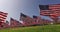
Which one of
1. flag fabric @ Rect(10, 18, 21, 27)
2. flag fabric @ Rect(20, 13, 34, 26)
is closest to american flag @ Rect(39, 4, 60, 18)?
flag fabric @ Rect(20, 13, 34, 26)

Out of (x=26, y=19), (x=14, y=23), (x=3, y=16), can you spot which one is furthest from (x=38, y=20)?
(x=3, y=16)

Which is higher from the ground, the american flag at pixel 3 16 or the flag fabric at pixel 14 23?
the american flag at pixel 3 16

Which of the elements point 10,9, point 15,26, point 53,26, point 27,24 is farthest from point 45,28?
point 10,9

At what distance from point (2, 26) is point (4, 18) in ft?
0.50

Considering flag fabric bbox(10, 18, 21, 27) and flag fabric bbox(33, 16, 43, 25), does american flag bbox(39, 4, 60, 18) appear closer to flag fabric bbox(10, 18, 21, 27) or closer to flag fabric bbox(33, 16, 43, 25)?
flag fabric bbox(33, 16, 43, 25)

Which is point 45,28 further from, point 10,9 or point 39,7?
point 10,9

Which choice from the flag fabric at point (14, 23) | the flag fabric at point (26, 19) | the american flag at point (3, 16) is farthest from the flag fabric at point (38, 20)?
the american flag at point (3, 16)

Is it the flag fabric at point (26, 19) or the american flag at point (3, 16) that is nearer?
the flag fabric at point (26, 19)

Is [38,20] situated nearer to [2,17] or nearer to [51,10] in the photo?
[51,10]

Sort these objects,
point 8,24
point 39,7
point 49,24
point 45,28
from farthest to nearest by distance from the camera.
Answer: point 8,24 → point 39,7 → point 49,24 → point 45,28

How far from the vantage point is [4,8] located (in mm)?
3385

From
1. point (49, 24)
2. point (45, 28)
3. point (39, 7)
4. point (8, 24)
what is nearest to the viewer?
point (45, 28)

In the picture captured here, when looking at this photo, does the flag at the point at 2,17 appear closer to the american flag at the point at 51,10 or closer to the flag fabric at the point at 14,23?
the flag fabric at the point at 14,23

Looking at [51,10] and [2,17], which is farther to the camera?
[2,17]
